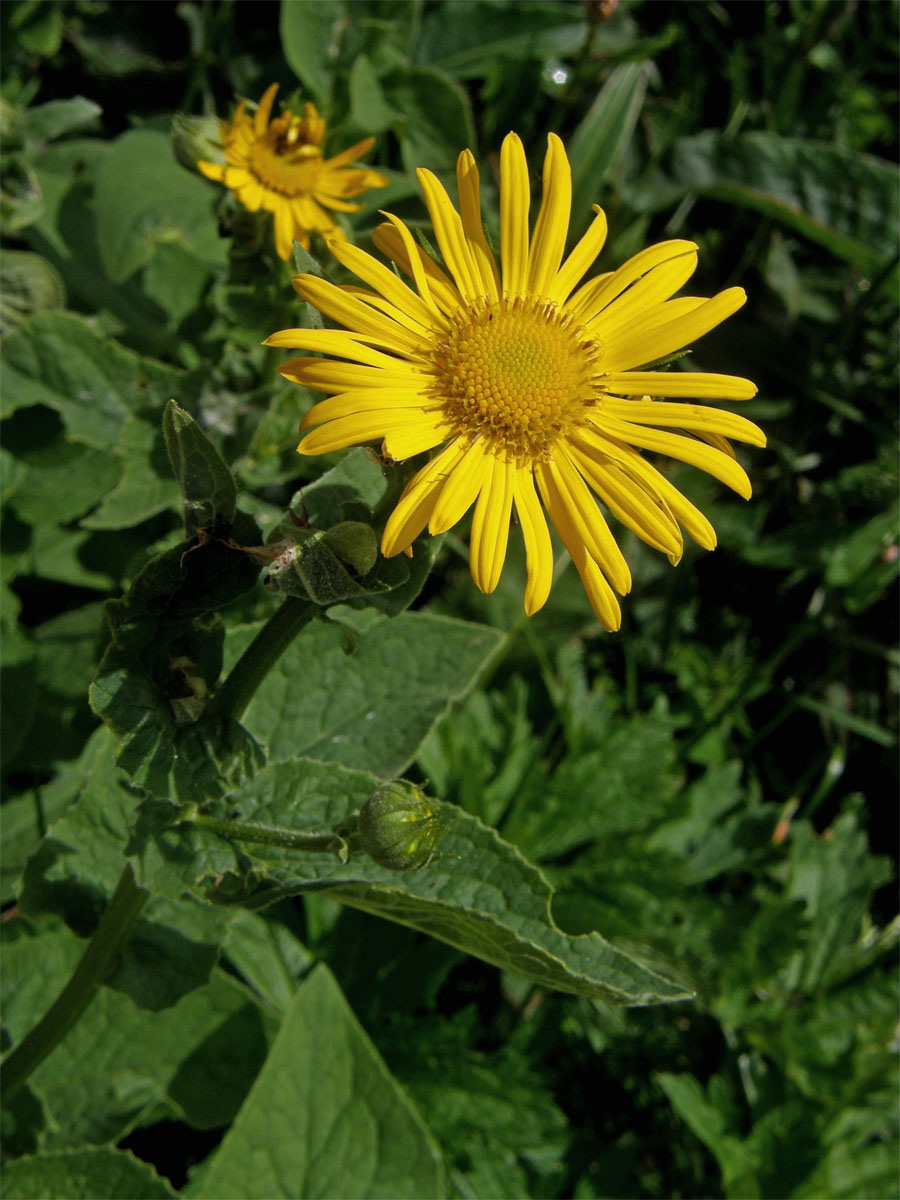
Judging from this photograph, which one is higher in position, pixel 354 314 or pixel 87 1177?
pixel 354 314

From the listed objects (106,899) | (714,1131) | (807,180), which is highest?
(807,180)

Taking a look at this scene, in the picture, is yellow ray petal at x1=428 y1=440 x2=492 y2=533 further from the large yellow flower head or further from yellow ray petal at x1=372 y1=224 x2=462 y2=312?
yellow ray petal at x1=372 y1=224 x2=462 y2=312

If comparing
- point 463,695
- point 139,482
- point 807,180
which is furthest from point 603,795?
point 807,180

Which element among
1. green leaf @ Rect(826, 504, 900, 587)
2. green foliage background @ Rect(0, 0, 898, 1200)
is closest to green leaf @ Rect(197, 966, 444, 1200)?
green foliage background @ Rect(0, 0, 898, 1200)

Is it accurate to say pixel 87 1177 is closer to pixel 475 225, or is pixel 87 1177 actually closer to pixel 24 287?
pixel 475 225

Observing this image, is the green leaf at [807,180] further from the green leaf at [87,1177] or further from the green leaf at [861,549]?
the green leaf at [87,1177]
